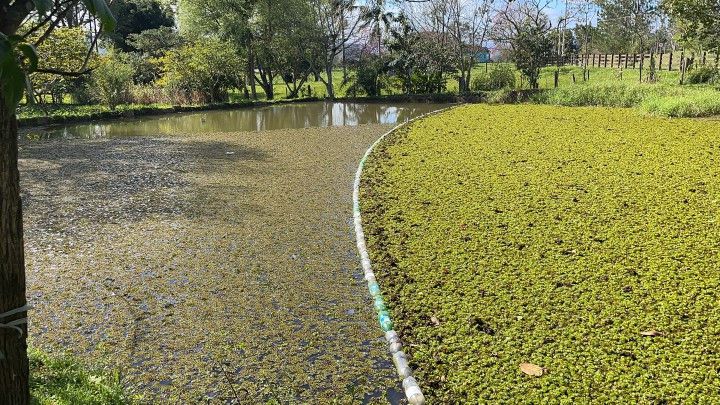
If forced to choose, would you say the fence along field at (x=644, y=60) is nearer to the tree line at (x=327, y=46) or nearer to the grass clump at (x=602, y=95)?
the tree line at (x=327, y=46)

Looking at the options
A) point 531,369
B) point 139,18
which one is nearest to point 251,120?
point 531,369

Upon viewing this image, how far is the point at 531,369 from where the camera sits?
2598 mm

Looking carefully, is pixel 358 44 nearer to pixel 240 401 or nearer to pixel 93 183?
pixel 93 183

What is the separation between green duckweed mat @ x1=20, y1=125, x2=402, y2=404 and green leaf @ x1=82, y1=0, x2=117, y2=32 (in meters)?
2.00

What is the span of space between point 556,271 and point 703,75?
18.7 metres

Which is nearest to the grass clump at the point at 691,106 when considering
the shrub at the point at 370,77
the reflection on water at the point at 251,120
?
the reflection on water at the point at 251,120

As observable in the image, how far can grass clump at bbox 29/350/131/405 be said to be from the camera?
7.47ft

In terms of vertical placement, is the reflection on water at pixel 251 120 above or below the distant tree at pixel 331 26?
below

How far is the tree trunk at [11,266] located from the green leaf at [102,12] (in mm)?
600

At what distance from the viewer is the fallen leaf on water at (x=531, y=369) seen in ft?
8.40

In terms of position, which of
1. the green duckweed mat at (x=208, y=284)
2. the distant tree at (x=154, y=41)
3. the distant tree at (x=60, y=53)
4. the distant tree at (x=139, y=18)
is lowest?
the green duckweed mat at (x=208, y=284)

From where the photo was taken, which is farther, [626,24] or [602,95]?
[626,24]

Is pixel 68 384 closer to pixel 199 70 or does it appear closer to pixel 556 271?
pixel 556 271

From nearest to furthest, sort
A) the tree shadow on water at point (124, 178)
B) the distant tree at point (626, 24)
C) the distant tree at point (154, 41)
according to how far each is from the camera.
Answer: the tree shadow on water at point (124, 178), the distant tree at point (626, 24), the distant tree at point (154, 41)
